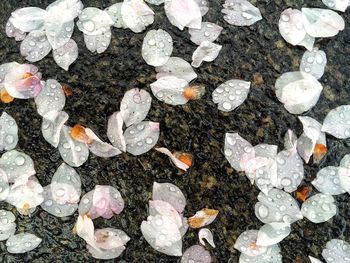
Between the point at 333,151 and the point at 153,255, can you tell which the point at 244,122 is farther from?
the point at 153,255

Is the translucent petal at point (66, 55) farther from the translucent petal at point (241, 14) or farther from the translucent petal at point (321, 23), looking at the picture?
the translucent petal at point (321, 23)

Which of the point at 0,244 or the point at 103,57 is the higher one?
the point at 103,57

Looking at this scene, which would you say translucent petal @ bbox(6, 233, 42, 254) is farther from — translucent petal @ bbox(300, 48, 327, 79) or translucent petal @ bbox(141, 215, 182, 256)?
translucent petal @ bbox(300, 48, 327, 79)

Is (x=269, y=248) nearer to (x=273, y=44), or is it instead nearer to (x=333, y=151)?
(x=333, y=151)

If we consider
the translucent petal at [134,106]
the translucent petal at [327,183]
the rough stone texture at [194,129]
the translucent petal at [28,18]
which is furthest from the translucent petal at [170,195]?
the translucent petal at [28,18]

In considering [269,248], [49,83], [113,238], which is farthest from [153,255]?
[49,83]

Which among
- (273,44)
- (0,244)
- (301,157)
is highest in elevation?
(273,44)

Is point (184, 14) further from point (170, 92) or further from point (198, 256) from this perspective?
point (198, 256)

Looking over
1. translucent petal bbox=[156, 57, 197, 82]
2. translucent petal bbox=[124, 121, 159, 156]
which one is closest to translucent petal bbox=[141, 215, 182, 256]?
translucent petal bbox=[124, 121, 159, 156]

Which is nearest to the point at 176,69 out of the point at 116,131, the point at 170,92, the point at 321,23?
the point at 170,92
